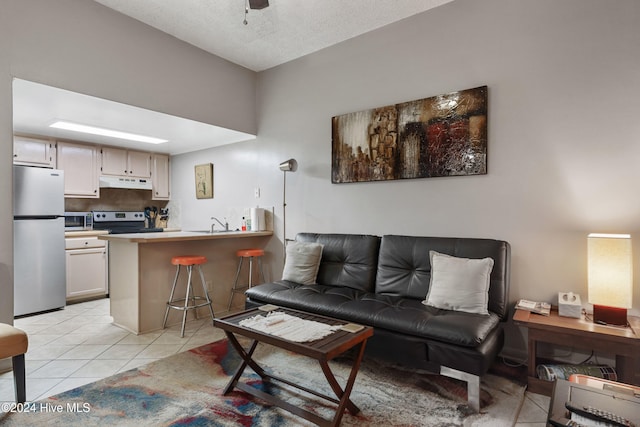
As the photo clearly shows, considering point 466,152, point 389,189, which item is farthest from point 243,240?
point 466,152

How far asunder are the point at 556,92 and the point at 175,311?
3.91m

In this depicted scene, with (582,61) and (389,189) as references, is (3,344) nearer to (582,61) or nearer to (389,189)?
(389,189)

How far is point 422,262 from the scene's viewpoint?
2.79 metres

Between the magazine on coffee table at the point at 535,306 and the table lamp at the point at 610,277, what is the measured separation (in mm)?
270

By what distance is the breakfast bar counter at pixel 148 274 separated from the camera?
10.5 feet

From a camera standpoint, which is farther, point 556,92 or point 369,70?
point 369,70

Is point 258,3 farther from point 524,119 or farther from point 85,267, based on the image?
point 85,267

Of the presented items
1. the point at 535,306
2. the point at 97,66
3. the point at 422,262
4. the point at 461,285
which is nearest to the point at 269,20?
the point at 97,66

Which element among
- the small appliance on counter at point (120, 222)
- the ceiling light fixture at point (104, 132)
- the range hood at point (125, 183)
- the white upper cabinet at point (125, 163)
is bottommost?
the small appliance on counter at point (120, 222)

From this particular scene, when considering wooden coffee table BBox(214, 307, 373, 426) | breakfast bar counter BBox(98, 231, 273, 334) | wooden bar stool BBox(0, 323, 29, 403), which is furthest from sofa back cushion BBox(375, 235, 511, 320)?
wooden bar stool BBox(0, 323, 29, 403)

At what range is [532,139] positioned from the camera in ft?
8.38

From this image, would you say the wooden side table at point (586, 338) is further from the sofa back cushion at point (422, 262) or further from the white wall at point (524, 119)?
the white wall at point (524, 119)

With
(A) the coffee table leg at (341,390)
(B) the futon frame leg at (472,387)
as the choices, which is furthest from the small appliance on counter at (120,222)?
(B) the futon frame leg at (472,387)

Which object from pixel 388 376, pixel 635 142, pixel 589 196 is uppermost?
pixel 635 142
